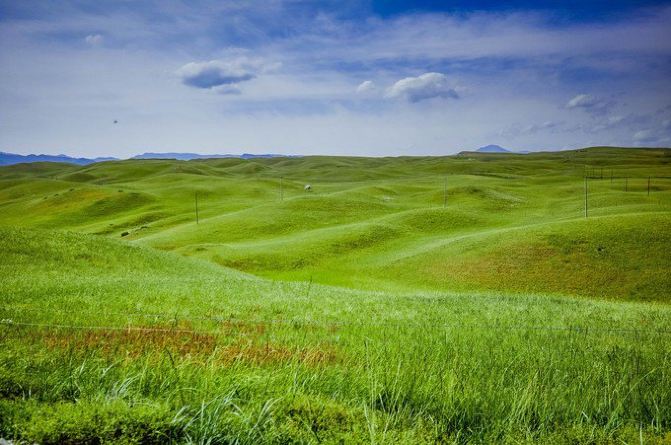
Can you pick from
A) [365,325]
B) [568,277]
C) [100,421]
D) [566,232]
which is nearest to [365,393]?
[100,421]

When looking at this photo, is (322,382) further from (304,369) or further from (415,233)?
(415,233)

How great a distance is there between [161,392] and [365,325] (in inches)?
293

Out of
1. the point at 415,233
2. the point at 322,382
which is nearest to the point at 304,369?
the point at 322,382

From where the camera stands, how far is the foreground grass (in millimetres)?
5477

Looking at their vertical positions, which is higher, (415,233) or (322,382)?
(322,382)

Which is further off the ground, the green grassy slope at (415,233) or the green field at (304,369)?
the green field at (304,369)

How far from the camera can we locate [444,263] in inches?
2283

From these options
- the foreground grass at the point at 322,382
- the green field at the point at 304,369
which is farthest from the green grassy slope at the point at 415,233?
the foreground grass at the point at 322,382

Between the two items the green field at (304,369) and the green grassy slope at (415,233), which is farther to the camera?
the green grassy slope at (415,233)

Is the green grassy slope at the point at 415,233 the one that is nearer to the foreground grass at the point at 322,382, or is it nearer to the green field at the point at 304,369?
the green field at the point at 304,369

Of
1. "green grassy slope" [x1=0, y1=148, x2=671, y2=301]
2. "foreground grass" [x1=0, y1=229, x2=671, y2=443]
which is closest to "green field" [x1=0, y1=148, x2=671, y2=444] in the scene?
"foreground grass" [x1=0, y1=229, x2=671, y2=443]

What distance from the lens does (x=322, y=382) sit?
750 centimetres

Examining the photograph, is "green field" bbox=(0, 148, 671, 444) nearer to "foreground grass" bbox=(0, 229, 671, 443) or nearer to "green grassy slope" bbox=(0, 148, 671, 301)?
"foreground grass" bbox=(0, 229, 671, 443)

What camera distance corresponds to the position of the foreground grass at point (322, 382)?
18.0 feet
